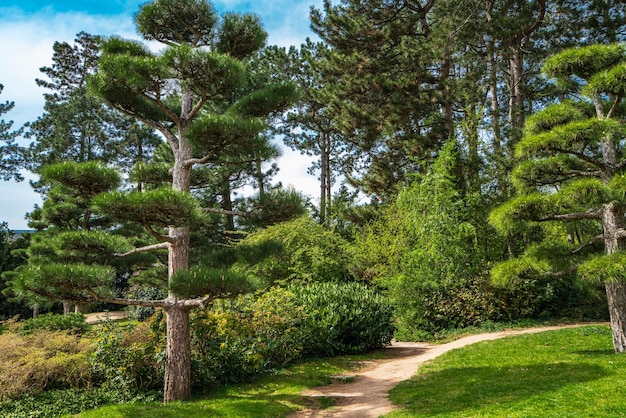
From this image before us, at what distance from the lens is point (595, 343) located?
8812 mm

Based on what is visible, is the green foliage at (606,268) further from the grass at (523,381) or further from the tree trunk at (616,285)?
the grass at (523,381)

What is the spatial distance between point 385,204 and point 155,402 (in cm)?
1302

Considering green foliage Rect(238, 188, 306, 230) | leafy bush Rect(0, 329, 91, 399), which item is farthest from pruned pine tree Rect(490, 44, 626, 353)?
leafy bush Rect(0, 329, 91, 399)

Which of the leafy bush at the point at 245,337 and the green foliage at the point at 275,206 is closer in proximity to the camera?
the green foliage at the point at 275,206

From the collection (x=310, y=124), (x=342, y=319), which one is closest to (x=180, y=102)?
(x=342, y=319)

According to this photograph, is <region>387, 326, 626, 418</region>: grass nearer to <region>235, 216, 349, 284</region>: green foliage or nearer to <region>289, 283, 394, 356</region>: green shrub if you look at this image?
<region>289, 283, 394, 356</region>: green shrub

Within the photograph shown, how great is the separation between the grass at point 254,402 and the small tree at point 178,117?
56 centimetres

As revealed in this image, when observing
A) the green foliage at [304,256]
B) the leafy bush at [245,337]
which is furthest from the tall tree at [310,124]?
the leafy bush at [245,337]

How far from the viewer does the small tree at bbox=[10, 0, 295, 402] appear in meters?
5.72

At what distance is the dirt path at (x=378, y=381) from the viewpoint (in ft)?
20.9

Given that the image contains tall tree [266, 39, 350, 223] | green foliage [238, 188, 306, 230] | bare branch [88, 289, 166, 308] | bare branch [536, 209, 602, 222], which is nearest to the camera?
bare branch [88, 289, 166, 308]

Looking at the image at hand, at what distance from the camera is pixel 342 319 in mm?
10242

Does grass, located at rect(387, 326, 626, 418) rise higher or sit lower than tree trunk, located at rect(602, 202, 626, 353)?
lower

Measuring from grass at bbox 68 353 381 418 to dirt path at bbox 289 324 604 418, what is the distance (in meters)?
0.25
